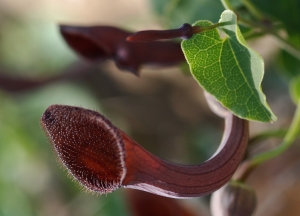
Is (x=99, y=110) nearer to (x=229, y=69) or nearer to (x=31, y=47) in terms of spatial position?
(x=31, y=47)

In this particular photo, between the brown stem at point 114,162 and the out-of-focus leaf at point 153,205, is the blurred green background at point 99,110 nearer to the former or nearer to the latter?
the out-of-focus leaf at point 153,205

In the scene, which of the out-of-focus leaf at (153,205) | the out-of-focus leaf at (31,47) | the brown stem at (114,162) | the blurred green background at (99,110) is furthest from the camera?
the out-of-focus leaf at (31,47)

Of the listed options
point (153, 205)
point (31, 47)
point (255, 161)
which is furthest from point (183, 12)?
point (31, 47)

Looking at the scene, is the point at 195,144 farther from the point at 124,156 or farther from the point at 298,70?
the point at 124,156

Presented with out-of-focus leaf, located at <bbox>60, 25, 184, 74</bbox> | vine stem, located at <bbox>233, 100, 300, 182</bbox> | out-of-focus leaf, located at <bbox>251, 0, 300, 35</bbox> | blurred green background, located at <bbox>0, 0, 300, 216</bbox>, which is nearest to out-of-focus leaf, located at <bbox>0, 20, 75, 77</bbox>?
blurred green background, located at <bbox>0, 0, 300, 216</bbox>

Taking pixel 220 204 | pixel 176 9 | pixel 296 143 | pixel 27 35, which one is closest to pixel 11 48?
pixel 27 35

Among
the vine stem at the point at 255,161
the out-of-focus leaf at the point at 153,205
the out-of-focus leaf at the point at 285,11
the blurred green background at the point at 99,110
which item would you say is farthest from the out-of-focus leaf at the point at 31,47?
the vine stem at the point at 255,161
